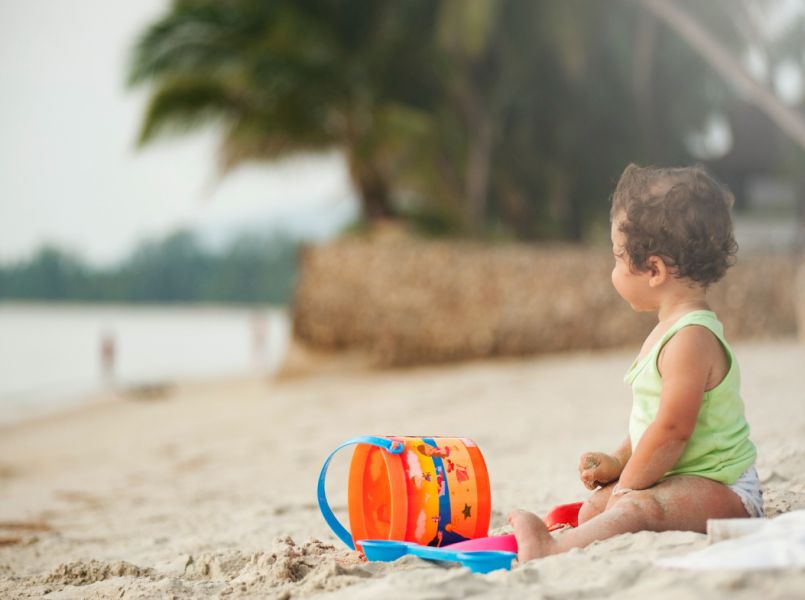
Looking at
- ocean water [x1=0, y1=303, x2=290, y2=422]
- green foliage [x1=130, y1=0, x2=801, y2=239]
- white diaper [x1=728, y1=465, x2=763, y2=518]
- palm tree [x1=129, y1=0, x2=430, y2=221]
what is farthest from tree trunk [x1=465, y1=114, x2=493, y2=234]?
white diaper [x1=728, y1=465, x2=763, y2=518]

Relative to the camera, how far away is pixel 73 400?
16.8 metres

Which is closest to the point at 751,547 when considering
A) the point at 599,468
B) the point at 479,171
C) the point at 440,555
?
the point at 599,468

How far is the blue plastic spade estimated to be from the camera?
2178mm

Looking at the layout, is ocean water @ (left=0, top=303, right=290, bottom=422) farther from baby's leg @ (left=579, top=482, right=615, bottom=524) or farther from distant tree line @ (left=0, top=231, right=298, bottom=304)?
baby's leg @ (left=579, top=482, right=615, bottom=524)

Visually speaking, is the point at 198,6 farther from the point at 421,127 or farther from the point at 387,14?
the point at 421,127

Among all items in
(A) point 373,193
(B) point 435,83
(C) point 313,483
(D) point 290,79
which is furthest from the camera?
(B) point 435,83

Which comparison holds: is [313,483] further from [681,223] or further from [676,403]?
[681,223]

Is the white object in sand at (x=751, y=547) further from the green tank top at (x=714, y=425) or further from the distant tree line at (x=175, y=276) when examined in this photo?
the distant tree line at (x=175, y=276)

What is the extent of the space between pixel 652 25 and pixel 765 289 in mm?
6664

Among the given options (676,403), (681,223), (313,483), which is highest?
(681,223)

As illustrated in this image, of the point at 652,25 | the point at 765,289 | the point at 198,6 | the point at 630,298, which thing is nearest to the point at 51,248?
the point at 198,6

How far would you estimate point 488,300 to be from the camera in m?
10.7

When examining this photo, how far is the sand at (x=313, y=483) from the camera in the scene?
2.00 metres

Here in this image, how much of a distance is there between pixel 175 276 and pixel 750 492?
160ft
